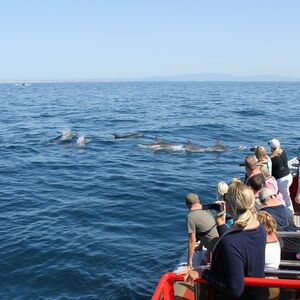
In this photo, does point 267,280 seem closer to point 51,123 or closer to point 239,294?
point 239,294

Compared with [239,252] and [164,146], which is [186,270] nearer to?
[239,252]

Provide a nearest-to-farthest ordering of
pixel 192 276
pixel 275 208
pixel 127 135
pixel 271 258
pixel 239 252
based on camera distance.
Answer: pixel 239 252 → pixel 192 276 → pixel 271 258 → pixel 275 208 → pixel 127 135

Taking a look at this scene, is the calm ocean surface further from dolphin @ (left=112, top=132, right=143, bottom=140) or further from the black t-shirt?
the black t-shirt

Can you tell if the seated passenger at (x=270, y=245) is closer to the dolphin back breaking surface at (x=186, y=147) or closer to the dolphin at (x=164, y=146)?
the dolphin back breaking surface at (x=186, y=147)

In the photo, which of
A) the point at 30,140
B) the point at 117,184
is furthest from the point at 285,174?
the point at 30,140

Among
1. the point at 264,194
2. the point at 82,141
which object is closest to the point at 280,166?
the point at 264,194

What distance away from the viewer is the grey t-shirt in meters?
7.75

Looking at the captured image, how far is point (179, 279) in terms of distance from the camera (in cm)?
560

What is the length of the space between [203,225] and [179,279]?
7.56 ft

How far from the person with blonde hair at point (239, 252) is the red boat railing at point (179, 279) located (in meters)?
0.10

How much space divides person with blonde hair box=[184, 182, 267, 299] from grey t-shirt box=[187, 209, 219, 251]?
2707 mm

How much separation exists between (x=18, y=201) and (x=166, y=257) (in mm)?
7620

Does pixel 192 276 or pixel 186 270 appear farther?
pixel 186 270

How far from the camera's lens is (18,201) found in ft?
55.6
